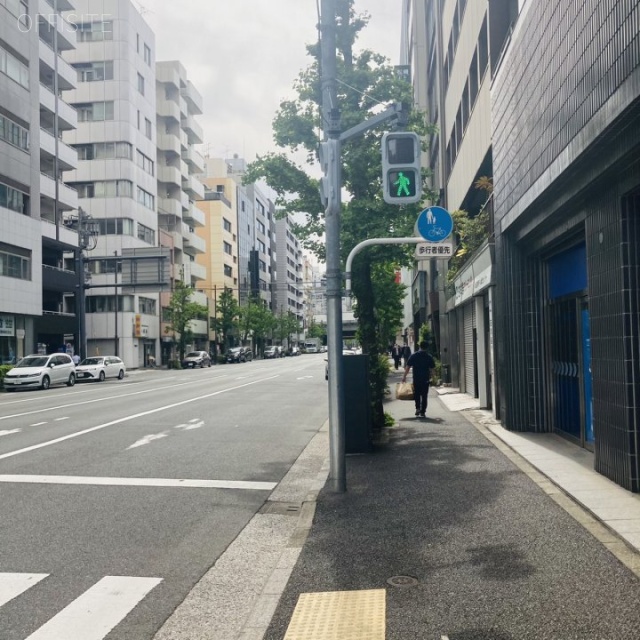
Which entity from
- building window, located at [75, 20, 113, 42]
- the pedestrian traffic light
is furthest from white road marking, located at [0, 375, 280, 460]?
building window, located at [75, 20, 113, 42]

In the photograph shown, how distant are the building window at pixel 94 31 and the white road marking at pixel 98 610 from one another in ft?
212

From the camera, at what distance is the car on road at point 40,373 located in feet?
109

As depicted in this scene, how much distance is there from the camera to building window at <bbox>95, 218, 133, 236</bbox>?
2379 inches

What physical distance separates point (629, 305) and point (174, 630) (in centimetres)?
549

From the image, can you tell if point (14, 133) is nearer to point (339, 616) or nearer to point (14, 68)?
point (14, 68)

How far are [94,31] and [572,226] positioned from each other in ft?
204

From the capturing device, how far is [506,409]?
508 inches

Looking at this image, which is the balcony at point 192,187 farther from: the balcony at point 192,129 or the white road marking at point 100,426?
the white road marking at point 100,426

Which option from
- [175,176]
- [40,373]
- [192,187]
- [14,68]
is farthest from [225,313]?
[40,373]

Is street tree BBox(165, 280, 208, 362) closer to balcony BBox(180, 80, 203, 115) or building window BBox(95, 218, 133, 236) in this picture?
building window BBox(95, 218, 133, 236)

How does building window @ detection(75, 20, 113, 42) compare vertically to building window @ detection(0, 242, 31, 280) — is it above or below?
above

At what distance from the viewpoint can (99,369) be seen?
40.9 meters

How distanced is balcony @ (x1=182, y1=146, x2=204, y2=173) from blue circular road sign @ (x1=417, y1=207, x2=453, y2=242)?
73.1 metres

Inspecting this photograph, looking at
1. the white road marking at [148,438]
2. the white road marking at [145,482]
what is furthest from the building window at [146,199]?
the white road marking at [145,482]
